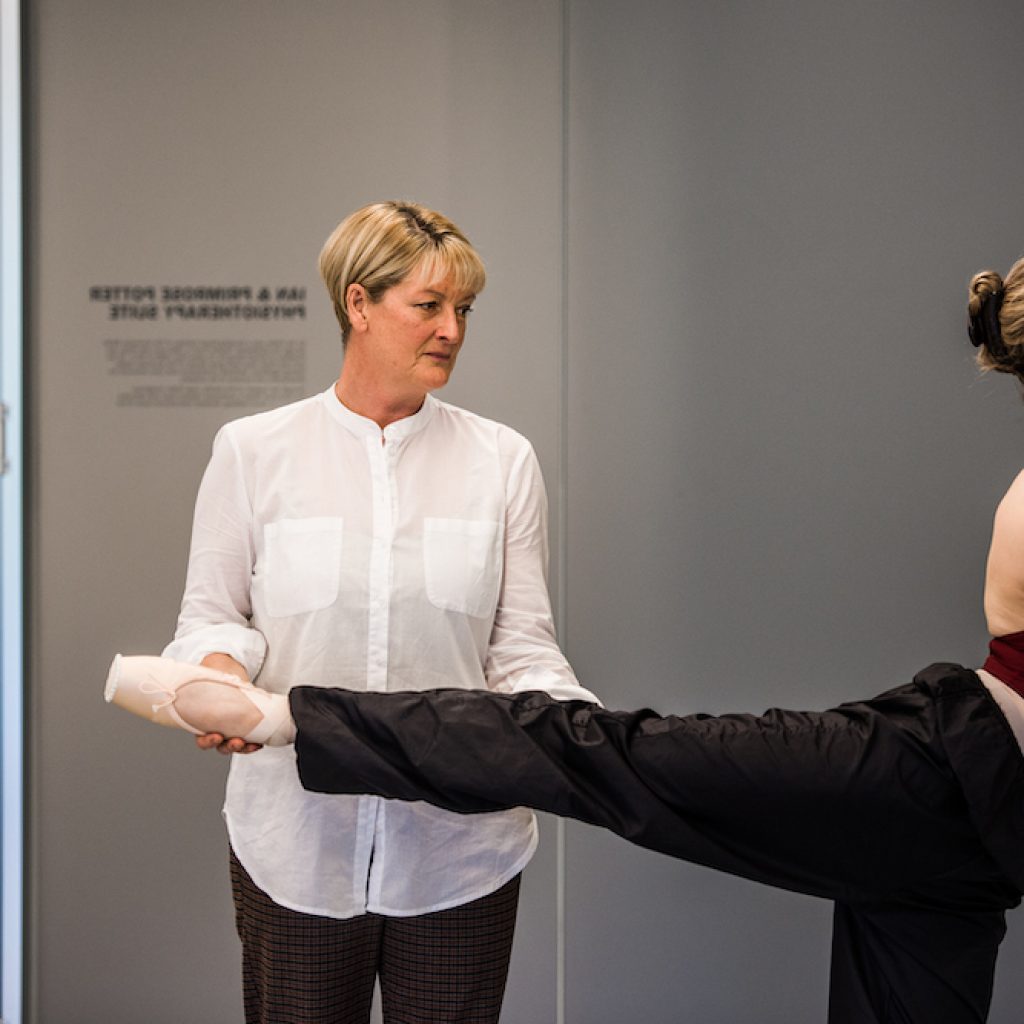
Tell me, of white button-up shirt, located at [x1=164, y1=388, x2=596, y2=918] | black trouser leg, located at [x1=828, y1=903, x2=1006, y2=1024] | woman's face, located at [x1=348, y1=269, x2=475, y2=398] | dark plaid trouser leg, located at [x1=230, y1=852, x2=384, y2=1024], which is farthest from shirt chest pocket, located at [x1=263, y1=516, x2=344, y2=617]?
black trouser leg, located at [x1=828, y1=903, x2=1006, y2=1024]

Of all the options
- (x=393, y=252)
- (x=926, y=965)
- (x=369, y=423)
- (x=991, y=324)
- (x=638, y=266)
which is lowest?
(x=926, y=965)

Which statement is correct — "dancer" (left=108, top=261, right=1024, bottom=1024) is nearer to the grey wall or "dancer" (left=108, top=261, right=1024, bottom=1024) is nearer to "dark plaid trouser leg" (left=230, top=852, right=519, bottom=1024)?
"dark plaid trouser leg" (left=230, top=852, right=519, bottom=1024)

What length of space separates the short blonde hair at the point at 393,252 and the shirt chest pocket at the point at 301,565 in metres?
0.34

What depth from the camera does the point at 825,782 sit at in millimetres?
1351

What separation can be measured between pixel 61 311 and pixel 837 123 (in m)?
1.76

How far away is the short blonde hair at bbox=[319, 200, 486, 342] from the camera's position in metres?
1.73

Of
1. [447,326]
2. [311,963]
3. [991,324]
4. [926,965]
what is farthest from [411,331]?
[926,965]

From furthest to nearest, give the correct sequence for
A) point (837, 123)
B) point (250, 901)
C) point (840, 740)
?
point (837, 123)
point (250, 901)
point (840, 740)

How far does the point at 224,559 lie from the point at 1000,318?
1.13 metres

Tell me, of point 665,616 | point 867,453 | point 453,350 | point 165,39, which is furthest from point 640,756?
point 165,39

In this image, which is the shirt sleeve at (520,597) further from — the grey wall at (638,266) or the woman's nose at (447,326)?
the grey wall at (638,266)

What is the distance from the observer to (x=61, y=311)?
263 cm

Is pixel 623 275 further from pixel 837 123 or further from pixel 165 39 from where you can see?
pixel 165 39

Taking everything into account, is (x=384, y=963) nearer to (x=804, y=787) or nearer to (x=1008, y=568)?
(x=804, y=787)
